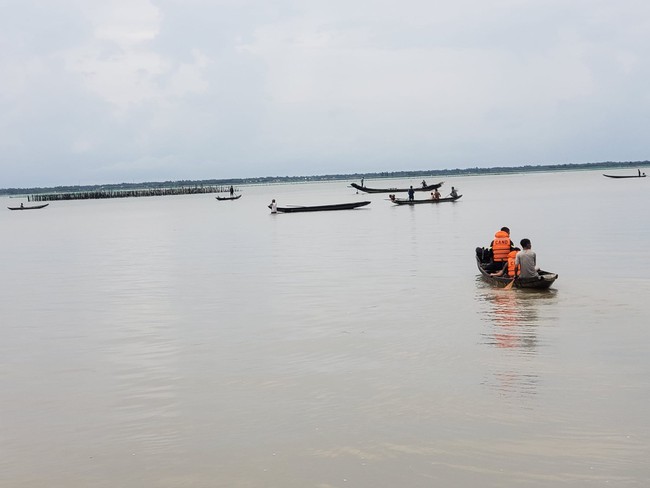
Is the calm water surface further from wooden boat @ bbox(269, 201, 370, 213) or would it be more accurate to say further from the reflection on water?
wooden boat @ bbox(269, 201, 370, 213)

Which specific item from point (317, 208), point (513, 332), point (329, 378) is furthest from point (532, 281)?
point (317, 208)

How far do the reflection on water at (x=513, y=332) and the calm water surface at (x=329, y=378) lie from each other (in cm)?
5

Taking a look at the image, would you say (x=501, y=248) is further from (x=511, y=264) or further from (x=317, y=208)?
(x=317, y=208)

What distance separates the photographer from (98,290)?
20.3 metres

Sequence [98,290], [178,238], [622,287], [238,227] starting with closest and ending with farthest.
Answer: [622,287]
[98,290]
[178,238]
[238,227]

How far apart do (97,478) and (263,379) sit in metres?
3.46

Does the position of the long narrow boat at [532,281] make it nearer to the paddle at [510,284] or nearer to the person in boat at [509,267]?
the paddle at [510,284]

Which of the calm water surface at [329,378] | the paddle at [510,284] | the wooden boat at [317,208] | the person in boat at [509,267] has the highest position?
the wooden boat at [317,208]

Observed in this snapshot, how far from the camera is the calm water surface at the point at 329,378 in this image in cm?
730

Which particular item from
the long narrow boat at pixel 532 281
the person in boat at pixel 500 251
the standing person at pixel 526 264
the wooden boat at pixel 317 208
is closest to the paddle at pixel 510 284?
the long narrow boat at pixel 532 281

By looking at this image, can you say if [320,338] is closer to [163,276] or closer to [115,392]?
[115,392]

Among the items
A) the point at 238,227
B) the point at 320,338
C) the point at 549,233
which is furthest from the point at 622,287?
the point at 238,227

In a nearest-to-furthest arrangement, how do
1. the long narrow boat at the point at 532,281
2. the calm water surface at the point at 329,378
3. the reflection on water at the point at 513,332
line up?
the calm water surface at the point at 329,378 < the reflection on water at the point at 513,332 < the long narrow boat at the point at 532,281

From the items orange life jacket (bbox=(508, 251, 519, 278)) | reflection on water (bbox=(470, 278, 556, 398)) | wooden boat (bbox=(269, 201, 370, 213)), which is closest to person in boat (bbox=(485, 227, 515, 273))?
reflection on water (bbox=(470, 278, 556, 398))
